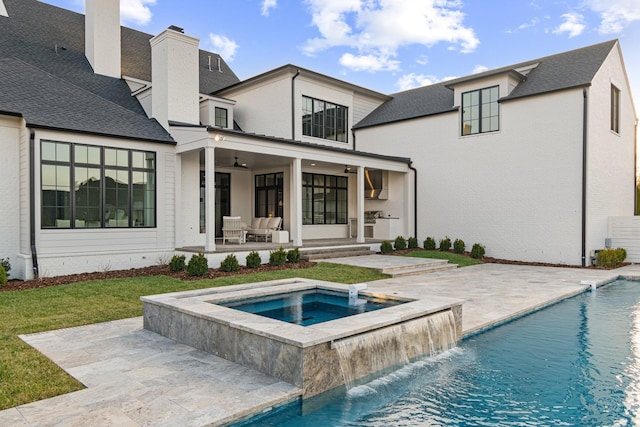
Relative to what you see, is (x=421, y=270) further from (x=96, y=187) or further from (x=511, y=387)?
(x=96, y=187)

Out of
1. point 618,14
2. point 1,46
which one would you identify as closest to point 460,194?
point 618,14

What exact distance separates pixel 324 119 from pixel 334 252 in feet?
20.9

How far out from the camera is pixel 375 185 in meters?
18.6

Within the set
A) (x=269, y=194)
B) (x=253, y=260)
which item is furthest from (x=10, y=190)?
(x=269, y=194)

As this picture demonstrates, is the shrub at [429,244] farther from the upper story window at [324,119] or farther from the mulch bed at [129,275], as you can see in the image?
the mulch bed at [129,275]

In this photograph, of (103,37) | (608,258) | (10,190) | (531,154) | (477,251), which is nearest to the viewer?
(10,190)

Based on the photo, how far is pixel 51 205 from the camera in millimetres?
10047

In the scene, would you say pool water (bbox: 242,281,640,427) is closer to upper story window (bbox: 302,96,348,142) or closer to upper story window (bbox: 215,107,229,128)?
upper story window (bbox: 302,96,348,142)

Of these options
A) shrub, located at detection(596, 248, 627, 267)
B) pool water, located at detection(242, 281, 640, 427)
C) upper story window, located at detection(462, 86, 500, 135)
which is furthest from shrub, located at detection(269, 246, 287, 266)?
shrub, located at detection(596, 248, 627, 267)

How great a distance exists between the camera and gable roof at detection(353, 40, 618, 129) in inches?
541

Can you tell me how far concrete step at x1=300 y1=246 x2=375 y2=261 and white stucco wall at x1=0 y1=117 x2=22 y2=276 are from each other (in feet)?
23.9

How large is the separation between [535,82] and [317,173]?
8551 millimetres

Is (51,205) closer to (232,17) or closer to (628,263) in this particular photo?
(232,17)

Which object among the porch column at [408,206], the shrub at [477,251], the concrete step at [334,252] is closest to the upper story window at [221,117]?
the concrete step at [334,252]
